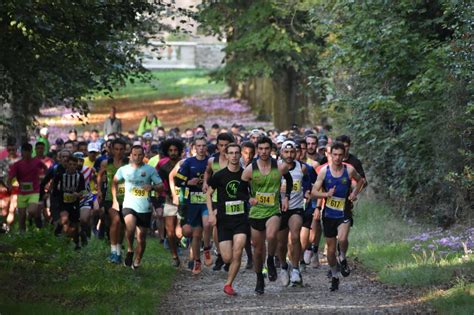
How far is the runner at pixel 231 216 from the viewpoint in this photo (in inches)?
564

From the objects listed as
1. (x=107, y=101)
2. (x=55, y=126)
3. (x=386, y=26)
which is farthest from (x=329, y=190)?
(x=107, y=101)

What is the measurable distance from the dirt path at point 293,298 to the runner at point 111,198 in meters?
1.04

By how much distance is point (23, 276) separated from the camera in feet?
49.3

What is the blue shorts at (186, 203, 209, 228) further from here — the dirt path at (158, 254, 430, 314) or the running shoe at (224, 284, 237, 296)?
the running shoe at (224, 284, 237, 296)

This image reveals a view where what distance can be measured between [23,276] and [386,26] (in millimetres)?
8435

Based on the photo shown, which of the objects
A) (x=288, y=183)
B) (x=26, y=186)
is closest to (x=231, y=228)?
(x=288, y=183)

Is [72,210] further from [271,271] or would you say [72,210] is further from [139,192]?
[271,271]

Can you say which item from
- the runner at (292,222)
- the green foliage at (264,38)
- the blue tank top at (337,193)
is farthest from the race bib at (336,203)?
the green foliage at (264,38)

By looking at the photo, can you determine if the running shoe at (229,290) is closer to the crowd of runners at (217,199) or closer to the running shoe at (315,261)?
the crowd of runners at (217,199)

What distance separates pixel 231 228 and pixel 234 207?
0.28 metres

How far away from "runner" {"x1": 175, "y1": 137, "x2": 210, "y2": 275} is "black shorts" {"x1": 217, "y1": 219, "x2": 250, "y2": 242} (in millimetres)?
2489

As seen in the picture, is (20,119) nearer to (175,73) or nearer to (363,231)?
(363,231)

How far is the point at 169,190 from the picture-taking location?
Answer: 711 inches

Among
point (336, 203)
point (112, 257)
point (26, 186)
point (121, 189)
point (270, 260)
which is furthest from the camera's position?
point (26, 186)
